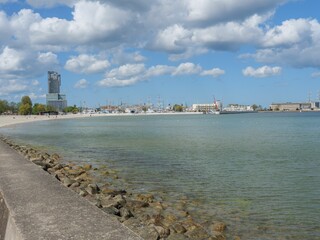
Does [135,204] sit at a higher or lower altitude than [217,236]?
higher

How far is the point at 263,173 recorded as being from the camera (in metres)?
22.7

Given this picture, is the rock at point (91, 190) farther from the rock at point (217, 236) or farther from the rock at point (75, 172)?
the rock at point (75, 172)

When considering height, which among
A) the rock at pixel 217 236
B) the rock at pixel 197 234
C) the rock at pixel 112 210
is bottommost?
the rock at pixel 217 236

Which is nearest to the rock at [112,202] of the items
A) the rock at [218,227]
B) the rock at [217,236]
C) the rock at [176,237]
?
the rock at [176,237]

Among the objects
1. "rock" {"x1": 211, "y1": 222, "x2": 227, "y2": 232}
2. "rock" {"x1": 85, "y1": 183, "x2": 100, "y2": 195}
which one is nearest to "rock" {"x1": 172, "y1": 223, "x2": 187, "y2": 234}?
"rock" {"x1": 211, "y1": 222, "x2": 227, "y2": 232}

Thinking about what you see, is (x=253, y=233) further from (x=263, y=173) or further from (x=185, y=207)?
(x=263, y=173)

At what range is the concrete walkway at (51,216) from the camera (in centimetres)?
757

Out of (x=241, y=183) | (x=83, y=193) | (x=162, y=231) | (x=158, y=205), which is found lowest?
(x=241, y=183)

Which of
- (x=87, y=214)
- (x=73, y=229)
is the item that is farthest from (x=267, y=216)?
(x=73, y=229)

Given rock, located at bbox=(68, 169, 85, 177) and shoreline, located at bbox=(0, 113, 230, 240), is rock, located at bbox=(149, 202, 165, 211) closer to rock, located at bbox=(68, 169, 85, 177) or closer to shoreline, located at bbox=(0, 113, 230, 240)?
shoreline, located at bbox=(0, 113, 230, 240)

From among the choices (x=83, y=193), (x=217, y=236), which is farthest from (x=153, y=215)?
(x=83, y=193)

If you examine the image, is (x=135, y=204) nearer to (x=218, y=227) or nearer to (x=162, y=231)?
(x=218, y=227)

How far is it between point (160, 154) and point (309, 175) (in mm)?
13841

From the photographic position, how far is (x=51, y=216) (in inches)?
344
